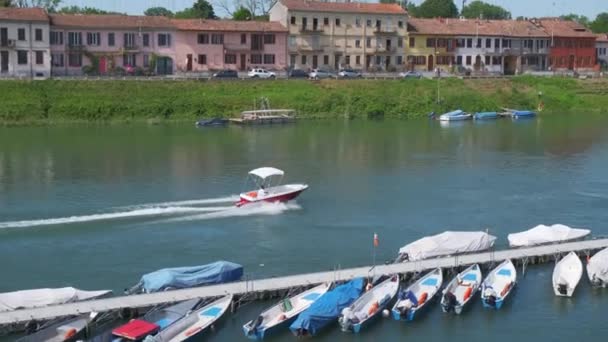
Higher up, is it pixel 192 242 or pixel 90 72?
pixel 90 72

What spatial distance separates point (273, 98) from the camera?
85.3 meters

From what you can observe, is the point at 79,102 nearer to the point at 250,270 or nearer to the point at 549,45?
the point at 250,270

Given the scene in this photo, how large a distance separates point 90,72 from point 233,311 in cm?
6272

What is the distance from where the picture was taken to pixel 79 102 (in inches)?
3123

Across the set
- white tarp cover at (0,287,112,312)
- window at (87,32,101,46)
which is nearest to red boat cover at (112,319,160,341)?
white tarp cover at (0,287,112,312)

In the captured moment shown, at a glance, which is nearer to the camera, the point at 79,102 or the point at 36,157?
the point at 36,157

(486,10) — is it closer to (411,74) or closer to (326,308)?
(411,74)

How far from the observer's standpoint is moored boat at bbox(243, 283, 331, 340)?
27.9 m

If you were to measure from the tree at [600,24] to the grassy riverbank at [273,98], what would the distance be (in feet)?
192

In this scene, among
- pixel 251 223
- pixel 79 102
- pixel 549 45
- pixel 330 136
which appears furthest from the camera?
pixel 549 45

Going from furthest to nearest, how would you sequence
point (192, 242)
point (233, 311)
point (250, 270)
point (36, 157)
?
point (36, 157)
point (192, 242)
point (250, 270)
point (233, 311)

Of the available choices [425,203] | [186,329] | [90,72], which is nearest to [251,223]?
[425,203]

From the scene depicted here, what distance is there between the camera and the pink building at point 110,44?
86.9m

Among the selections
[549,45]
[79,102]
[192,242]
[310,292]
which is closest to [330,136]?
[79,102]
